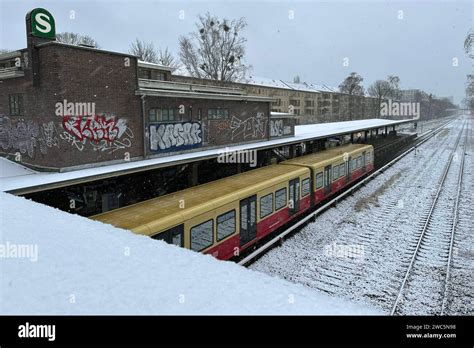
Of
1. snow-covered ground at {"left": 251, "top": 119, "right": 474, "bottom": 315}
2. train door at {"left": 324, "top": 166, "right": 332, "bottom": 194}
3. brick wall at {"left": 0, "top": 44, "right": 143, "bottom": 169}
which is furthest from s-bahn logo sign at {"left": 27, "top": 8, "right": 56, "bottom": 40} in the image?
train door at {"left": 324, "top": 166, "right": 332, "bottom": 194}

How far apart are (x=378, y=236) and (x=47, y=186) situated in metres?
13.5

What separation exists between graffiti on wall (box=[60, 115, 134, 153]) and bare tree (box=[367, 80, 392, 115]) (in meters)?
105

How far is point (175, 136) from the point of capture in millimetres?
17891

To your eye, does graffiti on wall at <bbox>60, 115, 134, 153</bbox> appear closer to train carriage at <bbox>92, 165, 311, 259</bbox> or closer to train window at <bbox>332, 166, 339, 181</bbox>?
train carriage at <bbox>92, 165, 311, 259</bbox>

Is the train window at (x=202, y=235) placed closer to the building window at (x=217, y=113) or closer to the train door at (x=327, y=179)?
the building window at (x=217, y=113)

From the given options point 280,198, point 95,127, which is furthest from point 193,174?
point 95,127

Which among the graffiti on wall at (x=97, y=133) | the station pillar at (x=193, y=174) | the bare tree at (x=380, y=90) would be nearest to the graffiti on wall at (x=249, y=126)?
the station pillar at (x=193, y=174)

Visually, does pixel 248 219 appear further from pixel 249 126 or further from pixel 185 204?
pixel 249 126

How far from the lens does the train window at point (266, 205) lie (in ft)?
46.6

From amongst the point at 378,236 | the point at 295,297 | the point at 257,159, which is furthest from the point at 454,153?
the point at 295,297

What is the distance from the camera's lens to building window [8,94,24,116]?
1500 cm

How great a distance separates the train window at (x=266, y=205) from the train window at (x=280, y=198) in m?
Answer: 0.48
